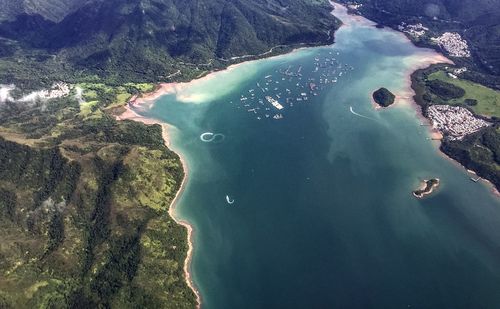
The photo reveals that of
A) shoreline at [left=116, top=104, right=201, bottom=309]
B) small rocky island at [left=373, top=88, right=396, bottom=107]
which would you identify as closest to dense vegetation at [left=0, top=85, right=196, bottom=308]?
shoreline at [left=116, top=104, right=201, bottom=309]

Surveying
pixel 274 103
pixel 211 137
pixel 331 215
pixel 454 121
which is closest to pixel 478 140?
pixel 454 121

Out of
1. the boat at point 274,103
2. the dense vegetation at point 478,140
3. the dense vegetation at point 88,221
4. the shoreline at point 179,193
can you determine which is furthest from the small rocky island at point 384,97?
the dense vegetation at point 88,221

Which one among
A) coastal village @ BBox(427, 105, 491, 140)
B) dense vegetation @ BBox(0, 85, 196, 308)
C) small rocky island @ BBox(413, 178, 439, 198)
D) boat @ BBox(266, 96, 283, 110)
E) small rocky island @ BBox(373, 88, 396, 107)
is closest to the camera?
dense vegetation @ BBox(0, 85, 196, 308)

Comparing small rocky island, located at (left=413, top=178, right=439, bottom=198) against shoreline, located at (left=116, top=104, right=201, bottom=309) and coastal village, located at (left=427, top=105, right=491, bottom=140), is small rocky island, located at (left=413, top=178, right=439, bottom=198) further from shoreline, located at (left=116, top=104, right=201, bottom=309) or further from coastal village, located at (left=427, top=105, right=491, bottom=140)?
shoreline, located at (left=116, top=104, right=201, bottom=309)

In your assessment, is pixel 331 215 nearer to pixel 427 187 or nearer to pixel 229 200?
pixel 229 200

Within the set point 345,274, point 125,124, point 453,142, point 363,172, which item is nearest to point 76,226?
point 125,124

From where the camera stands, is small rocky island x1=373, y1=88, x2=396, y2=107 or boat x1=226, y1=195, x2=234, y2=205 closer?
boat x1=226, y1=195, x2=234, y2=205

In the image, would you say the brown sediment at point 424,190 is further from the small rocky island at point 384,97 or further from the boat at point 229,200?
the boat at point 229,200
